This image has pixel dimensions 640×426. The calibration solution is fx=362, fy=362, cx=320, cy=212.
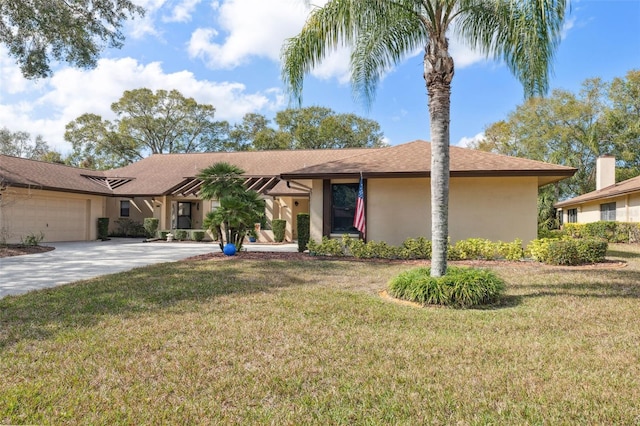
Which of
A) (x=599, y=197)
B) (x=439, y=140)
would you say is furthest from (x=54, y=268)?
(x=599, y=197)

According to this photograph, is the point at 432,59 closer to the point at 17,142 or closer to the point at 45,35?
the point at 45,35

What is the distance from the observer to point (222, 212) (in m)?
13.4

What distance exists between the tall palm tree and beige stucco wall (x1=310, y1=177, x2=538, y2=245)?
591cm

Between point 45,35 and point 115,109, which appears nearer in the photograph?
point 45,35

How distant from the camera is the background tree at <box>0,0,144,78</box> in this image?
12922 mm

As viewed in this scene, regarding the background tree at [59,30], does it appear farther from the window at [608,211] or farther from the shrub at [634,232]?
the window at [608,211]

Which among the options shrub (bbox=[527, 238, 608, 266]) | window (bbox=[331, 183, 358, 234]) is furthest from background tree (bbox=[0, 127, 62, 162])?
shrub (bbox=[527, 238, 608, 266])

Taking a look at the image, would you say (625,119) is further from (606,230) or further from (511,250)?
(511,250)

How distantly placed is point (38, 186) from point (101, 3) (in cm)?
968

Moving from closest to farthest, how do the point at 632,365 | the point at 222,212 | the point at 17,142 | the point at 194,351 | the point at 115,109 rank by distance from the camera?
1. the point at 632,365
2. the point at 194,351
3. the point at 222,212
4. the point at 115,109
5. the point at 17,142

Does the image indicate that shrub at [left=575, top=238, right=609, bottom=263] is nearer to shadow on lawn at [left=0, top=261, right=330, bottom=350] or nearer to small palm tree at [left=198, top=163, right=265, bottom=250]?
shadow on lawn at [left=0, top=261, right=330, bottom=350]

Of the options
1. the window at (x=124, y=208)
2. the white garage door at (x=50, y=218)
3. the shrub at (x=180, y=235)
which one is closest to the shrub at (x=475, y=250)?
the shrub at (x=180, y=235)

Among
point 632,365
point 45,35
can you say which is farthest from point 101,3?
point 632,365

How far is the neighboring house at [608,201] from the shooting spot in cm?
2094
